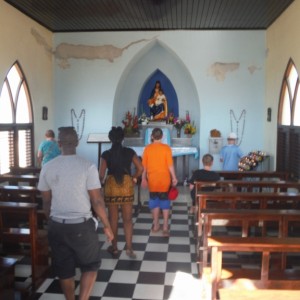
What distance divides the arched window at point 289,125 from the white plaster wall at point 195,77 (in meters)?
1.39

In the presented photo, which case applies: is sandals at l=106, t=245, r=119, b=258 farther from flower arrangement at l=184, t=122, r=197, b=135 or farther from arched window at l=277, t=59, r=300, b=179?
flower arrangement at l=184, t=122, r=197, b=135

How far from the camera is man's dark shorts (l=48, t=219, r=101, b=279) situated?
9.69 feet

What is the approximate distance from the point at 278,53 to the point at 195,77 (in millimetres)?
2045

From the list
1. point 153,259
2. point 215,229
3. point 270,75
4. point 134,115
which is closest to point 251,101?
point 270,75

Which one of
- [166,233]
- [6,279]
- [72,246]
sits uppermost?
[72,246]

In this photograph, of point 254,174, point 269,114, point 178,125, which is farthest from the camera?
point 178,125

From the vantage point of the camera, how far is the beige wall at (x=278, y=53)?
6691 mm

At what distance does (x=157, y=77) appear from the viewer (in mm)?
10547

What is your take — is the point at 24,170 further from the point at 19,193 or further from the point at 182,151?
the point at 182,151

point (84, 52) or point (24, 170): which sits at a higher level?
point (84, 52)

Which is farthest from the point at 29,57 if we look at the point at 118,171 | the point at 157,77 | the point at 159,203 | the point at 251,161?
the point at 251,161

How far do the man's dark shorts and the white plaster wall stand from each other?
6.59 meters

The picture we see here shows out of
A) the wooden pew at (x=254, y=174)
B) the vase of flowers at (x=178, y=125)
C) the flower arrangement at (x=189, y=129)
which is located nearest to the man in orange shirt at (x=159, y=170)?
the wooden pew at (x=254, y=174)

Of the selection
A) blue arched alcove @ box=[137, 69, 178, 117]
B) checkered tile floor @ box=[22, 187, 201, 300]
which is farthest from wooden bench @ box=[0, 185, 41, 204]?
blue arched alcove @ box=[137, 69, 178, 117]
